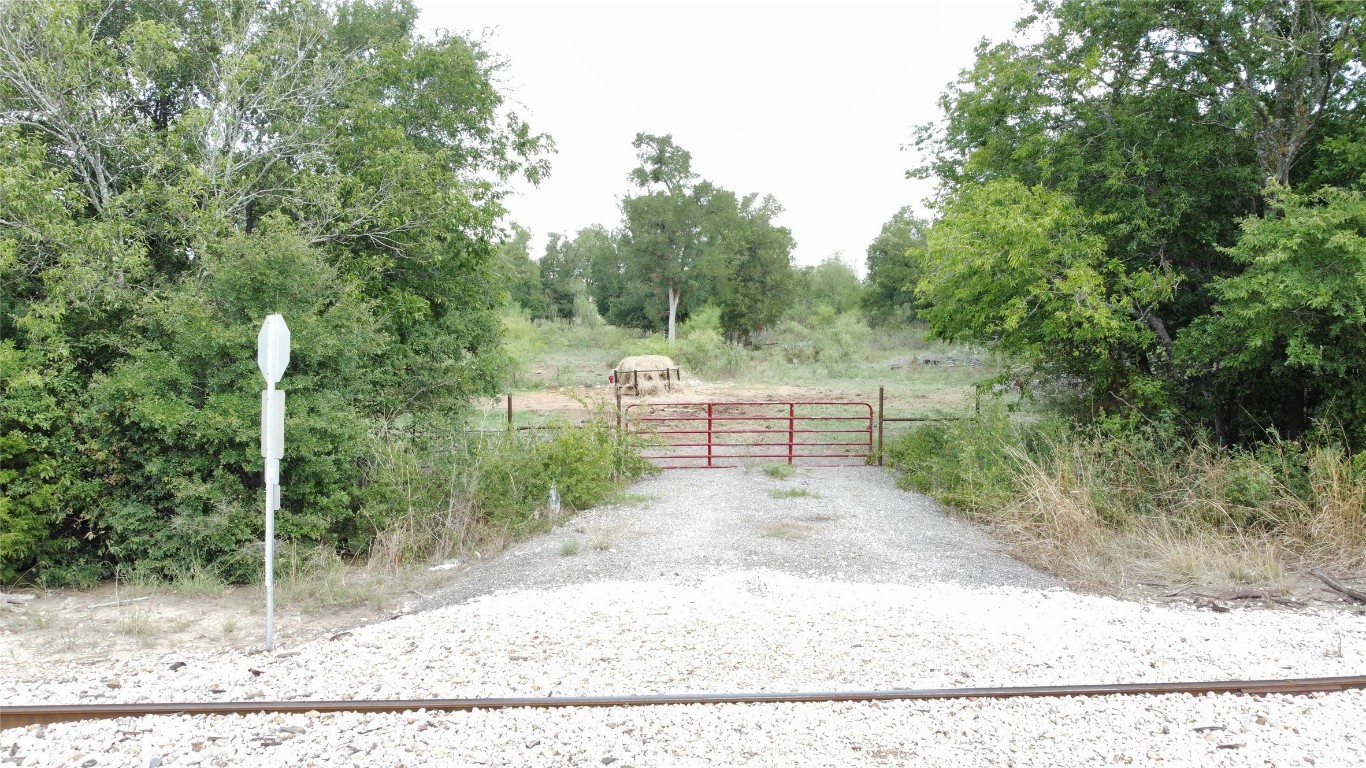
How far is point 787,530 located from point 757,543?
2.99ft

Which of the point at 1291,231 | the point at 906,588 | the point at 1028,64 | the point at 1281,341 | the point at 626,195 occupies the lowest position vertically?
the point at 906,588

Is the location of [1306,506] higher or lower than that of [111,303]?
lower

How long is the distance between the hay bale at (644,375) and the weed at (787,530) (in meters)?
17.6

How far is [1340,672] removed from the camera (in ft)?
20.6

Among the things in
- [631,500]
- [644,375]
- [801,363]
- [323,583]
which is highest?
[801,363]

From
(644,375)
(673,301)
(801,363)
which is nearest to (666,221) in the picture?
(673,301)

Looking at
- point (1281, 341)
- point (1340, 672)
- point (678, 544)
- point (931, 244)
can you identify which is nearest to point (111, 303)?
point (678, 544)

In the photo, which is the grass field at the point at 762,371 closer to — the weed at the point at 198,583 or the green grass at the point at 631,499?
the green grass at the point at 631,499

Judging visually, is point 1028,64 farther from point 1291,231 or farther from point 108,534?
point 108,534

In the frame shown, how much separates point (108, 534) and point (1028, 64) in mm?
16243

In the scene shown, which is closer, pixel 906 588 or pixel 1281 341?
pixel 906 588

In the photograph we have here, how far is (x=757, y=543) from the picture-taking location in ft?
35.3

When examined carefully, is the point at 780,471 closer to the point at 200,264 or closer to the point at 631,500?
the point at 631,500

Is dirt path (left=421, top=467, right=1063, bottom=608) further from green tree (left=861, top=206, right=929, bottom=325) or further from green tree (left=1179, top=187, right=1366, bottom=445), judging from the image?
green tree (left=861, top=206, right=929, bottom=325)
